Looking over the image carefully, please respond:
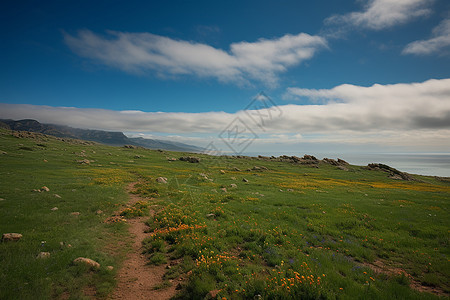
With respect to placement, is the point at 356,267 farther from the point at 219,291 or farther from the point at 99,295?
the point at 99,295

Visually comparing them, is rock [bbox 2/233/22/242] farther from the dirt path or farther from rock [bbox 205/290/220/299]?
rock [bbox 205/290/220/299]

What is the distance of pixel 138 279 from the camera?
8.55 m

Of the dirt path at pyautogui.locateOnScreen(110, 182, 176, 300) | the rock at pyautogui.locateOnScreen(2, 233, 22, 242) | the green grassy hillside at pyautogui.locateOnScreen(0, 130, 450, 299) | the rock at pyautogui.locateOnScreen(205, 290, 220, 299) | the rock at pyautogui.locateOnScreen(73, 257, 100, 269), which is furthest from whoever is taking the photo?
the rock at pyautogui.locateOnScreen(2, 233, 22, 242)

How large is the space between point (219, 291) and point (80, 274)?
6.19 m

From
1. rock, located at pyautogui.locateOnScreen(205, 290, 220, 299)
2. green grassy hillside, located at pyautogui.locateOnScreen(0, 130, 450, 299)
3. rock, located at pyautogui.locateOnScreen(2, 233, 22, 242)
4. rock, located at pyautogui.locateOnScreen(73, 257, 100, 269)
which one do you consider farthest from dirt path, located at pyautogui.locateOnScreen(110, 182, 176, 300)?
rock, located at pyautogui.locateOnScreen(2, 233, 22, 242)

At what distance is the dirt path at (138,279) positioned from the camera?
7.57m

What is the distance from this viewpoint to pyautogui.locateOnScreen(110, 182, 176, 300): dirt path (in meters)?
7.57

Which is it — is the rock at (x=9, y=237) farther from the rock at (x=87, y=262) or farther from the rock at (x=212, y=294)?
the rock at (x=212, y=294)

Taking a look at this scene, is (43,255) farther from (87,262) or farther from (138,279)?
(138,279)

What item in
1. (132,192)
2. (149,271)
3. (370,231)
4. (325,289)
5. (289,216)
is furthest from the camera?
(132,192)

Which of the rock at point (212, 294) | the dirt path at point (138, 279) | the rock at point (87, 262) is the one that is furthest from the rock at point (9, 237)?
the rock at point (212, 294)

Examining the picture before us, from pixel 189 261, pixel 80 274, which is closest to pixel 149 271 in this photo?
pixel 189 261

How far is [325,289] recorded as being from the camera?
6883 millimetres

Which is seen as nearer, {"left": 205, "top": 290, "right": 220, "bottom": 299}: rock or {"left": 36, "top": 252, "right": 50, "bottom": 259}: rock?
{"left": 205, "top": 290, "right": 220, "bottom": 299}: rock
